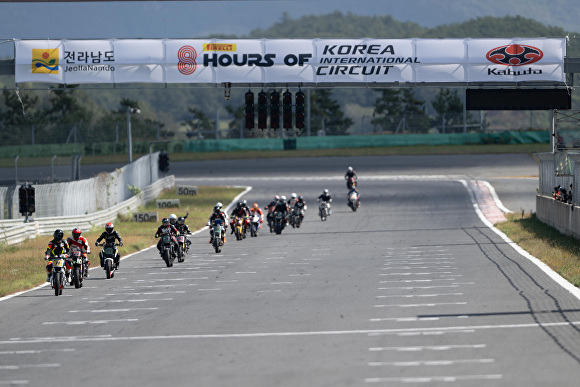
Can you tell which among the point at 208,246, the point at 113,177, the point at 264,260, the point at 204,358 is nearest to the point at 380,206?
the point at 113,177

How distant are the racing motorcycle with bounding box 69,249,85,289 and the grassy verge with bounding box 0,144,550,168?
2223 inches

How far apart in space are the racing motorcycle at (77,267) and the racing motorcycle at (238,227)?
14.0 metres

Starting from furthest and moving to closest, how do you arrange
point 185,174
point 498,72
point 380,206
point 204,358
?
point 185,174, point 380,206, point 498,72, point 204,358

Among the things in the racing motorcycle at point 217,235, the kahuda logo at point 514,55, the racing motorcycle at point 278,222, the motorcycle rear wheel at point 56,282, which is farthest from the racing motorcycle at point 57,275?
the kahuda logo at point 514,55

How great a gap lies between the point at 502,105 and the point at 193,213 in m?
19.2

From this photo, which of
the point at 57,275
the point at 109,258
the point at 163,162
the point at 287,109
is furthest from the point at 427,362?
the point at 163,162

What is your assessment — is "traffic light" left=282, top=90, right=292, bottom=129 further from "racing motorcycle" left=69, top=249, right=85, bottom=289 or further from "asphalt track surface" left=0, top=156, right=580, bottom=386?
"racing motorcycle" left=69, top=249, right=85, bottom=289

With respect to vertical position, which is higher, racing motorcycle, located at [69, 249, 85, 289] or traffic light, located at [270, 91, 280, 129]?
traffic light, located at [270, 91, 280, 129]

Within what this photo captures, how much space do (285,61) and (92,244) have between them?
9828 millimetres

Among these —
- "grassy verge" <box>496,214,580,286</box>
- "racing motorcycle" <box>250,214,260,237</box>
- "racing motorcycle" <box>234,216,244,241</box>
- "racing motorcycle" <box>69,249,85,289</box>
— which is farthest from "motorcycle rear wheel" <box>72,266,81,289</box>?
"racing motorcycle" <box>250,214,260,237</box>

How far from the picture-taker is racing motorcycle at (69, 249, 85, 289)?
21516 millimetres

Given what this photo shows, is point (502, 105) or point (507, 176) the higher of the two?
point (502, 105)

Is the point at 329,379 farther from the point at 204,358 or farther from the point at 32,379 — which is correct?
the point at 32,379

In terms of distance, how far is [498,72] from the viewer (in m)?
35.8
